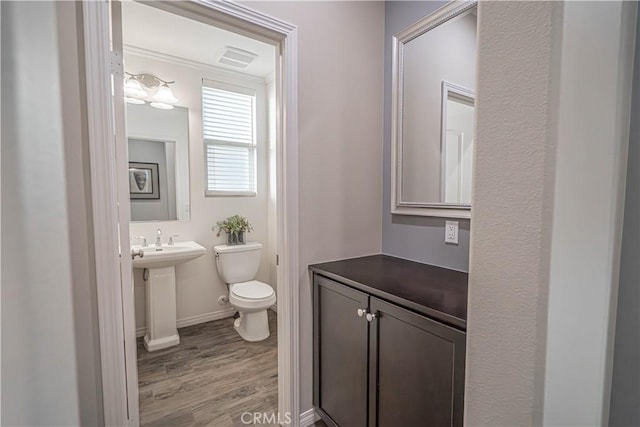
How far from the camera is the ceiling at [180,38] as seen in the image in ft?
6.71

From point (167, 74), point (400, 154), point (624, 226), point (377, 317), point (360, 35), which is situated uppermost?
point (167, 74)

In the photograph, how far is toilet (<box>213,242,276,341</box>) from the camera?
8.14 feet

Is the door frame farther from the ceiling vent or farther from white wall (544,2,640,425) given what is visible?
the ceiling vent

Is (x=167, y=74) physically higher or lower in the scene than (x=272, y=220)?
higher

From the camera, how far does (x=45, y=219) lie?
0.88ft

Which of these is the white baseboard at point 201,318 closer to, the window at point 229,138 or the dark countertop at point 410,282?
the window at point 229,138

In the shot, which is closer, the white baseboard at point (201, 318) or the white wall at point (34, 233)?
the white wall at point (34, 233)

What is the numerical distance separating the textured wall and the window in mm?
2736

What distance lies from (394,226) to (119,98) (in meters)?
1.51

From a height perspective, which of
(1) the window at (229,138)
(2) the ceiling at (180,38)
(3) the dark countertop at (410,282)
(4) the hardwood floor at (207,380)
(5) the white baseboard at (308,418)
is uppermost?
(2) the ceiling at (180,38)

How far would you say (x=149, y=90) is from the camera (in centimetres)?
255

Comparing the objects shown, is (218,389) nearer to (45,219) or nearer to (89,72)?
(89,72)

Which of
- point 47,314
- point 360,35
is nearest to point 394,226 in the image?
point 360,35

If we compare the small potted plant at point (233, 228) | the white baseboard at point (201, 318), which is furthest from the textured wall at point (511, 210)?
the white baseboard at point (201, 318)
